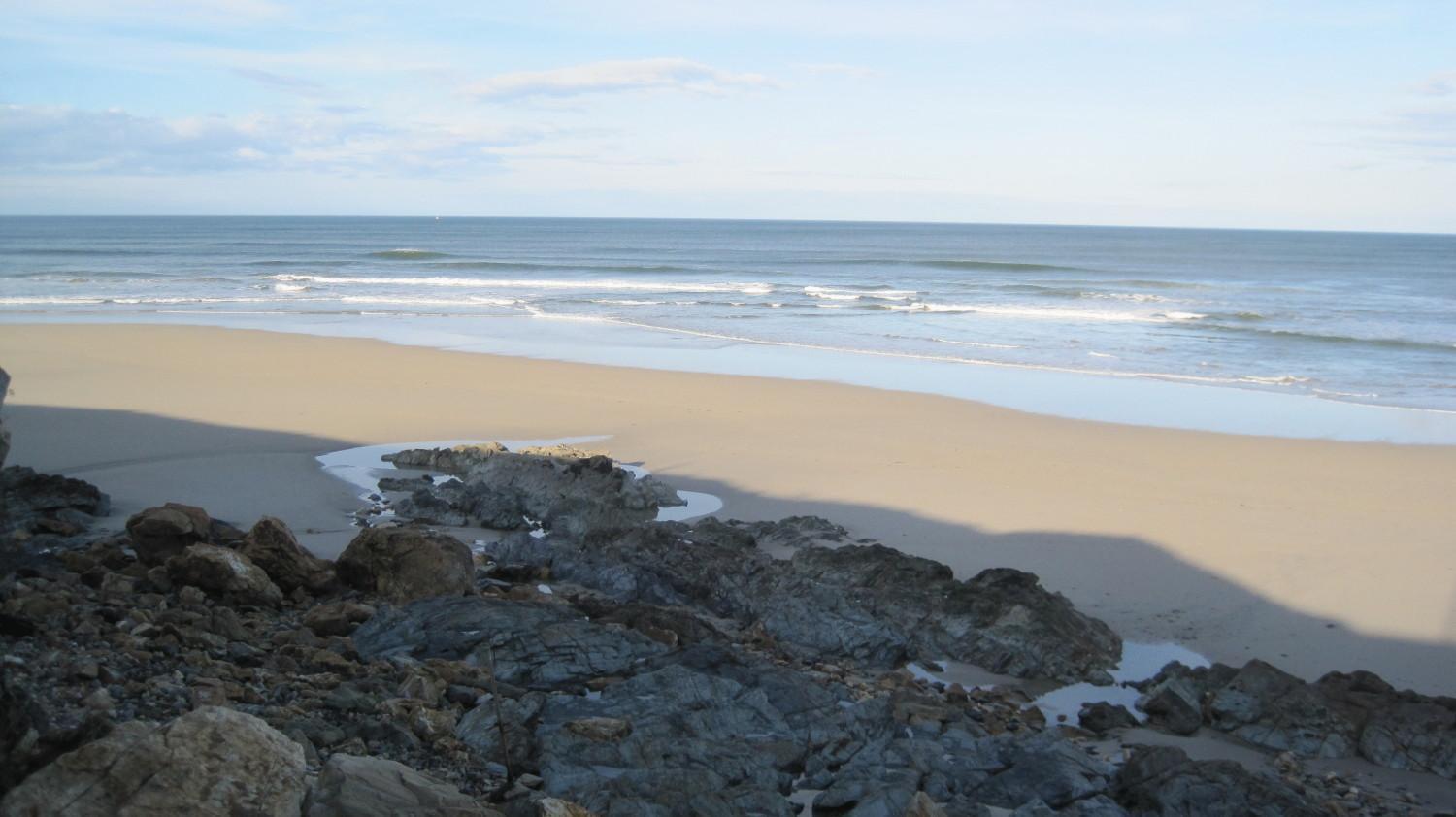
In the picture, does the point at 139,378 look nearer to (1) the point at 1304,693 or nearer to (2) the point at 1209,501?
(2) the point at 1209,501

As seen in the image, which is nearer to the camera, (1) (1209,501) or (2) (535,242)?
(1) (1209,501)

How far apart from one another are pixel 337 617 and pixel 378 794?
282cm

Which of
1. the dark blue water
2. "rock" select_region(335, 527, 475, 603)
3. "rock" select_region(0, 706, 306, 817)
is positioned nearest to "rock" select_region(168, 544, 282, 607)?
"rock" select_region(335, 527, 475, 603)

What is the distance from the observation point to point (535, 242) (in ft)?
259

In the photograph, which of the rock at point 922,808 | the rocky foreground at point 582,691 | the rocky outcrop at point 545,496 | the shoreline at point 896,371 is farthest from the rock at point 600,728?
the shoreline at point 896,371

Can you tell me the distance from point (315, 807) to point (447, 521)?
18.8ft

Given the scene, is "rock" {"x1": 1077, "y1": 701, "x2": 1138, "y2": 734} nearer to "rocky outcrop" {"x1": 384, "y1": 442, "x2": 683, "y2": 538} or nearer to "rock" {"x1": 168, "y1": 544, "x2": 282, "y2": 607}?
"rocky outcrop" {"x1": 384, "y1": 442, "x2": 683, "y2": 538}

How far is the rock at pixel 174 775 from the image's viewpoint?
3.23 metres

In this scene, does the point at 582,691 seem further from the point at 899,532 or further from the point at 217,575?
the point at 899,532

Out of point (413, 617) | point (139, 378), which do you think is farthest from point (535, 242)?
point (413, 617)

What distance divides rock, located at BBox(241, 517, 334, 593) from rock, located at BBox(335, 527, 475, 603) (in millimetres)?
169

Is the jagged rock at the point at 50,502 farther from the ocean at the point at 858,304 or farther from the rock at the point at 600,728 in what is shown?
the ocean at the point at 858,304

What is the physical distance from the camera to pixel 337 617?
617 centimetres

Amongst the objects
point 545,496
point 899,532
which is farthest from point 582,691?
point 899,532
